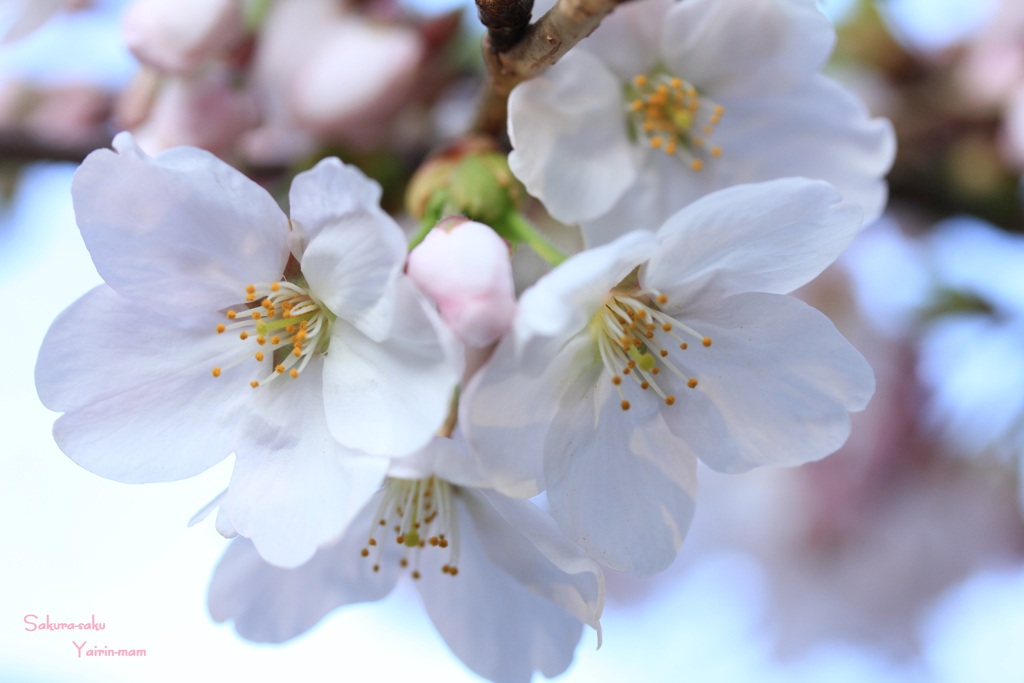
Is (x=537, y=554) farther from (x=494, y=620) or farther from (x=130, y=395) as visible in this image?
(x=130, y=395)

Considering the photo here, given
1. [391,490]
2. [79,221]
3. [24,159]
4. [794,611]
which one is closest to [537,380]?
[391,490]

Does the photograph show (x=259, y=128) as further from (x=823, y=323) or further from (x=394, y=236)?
(x=823, y=323)

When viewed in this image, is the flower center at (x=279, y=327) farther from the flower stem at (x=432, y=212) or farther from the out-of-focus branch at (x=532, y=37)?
the out-of-focus branch at (x=532, y=37)

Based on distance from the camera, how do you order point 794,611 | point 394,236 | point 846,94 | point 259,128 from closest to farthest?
1. point 394,236
2. point 846,94
3. point 259,128
4. point 794,611

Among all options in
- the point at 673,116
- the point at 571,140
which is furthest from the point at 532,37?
the point at 673,116

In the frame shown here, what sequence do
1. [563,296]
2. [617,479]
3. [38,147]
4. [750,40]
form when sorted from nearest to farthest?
1. [563,296]
2. [617,479]
3. [750,40]
4. [38,147]
